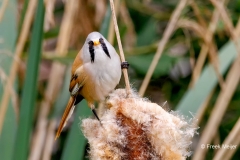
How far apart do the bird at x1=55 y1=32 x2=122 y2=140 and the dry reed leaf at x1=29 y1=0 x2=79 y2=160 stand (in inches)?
10.8

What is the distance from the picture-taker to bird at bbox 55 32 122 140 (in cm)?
97

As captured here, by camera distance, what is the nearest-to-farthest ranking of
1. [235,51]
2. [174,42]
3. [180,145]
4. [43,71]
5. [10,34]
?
1. [180,145]
2. [10,34]
3. [235,51]
4. [174,42]
5. [43,71]

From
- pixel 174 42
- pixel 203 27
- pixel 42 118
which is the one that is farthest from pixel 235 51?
pixel 42 118

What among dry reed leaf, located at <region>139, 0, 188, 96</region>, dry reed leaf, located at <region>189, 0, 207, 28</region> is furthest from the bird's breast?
dry reed leaf, located at <region>189, 0, 207, 28</region>

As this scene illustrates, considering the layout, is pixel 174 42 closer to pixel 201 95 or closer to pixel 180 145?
pixel 201 95

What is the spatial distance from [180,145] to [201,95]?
0.47m

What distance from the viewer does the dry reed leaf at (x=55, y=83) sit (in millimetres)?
1389

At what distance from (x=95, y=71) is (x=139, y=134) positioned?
303mm

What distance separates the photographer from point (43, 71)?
74.7 inches

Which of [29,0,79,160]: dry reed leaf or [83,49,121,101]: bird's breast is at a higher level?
[29,0,79,160]: dry reed leaf

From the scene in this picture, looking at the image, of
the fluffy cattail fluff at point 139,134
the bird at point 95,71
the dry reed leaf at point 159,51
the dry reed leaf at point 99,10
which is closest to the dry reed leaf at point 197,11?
the dry reed leaf at point 159,51

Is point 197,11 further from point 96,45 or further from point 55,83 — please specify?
point 96,45

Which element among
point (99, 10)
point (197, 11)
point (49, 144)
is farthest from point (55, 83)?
point (197, 11)

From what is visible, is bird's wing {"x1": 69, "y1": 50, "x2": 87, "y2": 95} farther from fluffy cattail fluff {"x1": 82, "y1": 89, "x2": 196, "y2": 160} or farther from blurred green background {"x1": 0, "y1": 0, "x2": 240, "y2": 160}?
fluffy cattail fluff {"x1": 82, "y1": 89, "x2": 196, "y2": 160}
